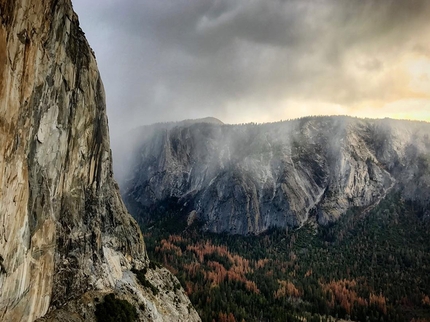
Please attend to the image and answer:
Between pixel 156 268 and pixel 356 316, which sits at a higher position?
pixel 156 268

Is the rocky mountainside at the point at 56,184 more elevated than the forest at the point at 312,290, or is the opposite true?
the rocky mountainside at the point at 56,184

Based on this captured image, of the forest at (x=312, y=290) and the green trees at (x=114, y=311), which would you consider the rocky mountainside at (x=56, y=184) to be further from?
the forest at (x=312, y=290)

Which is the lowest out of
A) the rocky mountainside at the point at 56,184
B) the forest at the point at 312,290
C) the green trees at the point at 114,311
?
the forest at the point at 312,290

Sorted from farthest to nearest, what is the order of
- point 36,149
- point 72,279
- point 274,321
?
point 274,321 → point 72,279 → point 36,149

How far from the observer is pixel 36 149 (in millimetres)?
39688

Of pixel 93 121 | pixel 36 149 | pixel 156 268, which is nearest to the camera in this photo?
pixel 36 149

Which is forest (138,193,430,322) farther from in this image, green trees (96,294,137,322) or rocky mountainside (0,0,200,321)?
green trees (96,294,137,322)

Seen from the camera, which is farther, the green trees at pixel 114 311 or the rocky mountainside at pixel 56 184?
the green trees at pixel 114 311

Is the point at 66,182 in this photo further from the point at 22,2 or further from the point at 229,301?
the point at 229,301

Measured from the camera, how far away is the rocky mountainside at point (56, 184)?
2962 cm

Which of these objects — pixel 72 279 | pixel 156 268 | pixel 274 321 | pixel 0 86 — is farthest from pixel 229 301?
pixel 0 86

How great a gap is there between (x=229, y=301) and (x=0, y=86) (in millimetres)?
133244

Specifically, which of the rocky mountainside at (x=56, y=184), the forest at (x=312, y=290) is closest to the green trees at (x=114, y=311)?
the rocky mountainside at (x=56, y=184)

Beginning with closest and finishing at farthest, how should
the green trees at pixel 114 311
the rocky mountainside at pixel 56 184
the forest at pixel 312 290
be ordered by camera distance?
the rocky mountainside at pixel 56 184 → the green trees at pixel 114 311 → the forest at pixel 312 290
